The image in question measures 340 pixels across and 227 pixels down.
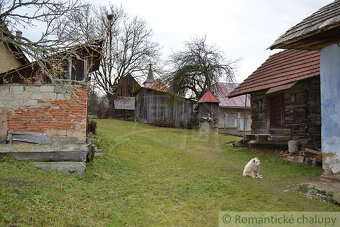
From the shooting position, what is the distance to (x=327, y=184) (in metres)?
6.14

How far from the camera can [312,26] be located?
6.23 metres

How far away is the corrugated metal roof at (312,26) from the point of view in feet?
18.4

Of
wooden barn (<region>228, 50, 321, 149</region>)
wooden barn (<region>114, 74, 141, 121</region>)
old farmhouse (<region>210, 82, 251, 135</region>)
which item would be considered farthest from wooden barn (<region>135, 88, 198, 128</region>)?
wooden barn (<region>228, 50, 321, 149</region>)

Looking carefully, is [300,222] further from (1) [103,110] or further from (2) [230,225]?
(1) [103,110]

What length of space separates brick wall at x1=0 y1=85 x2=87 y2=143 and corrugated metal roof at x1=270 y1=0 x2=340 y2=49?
5760 mm

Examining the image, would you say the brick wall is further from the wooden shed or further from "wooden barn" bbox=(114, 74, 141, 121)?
"wooden barn" bbox=(114, 74, 141, 121)

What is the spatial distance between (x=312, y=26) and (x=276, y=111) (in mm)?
7258

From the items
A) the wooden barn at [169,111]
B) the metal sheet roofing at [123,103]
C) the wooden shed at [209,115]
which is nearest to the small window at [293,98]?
the wooden shed at [209,115]

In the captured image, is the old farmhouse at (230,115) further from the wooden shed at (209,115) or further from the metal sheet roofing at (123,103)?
the metal sheet roofing at (123,103)

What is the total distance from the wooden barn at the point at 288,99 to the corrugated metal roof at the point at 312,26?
3.52 metres

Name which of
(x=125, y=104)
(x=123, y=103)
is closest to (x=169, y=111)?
(x=125, y=104)

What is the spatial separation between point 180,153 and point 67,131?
5.43 m

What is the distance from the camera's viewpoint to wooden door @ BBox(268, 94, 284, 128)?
12570 mm

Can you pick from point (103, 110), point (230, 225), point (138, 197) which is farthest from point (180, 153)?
point (103, 110)
